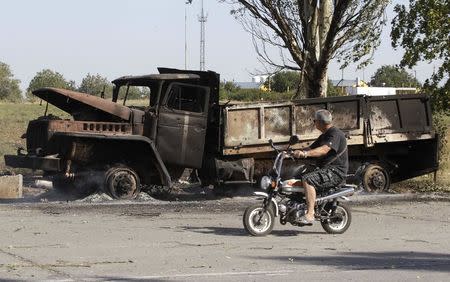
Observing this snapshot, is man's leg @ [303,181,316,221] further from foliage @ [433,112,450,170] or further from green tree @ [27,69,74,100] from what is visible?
green tree @ [27,69,74,100]

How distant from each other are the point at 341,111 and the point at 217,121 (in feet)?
9.21

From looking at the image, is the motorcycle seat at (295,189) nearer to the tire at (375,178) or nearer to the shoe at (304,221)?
the shoe at (304,221)

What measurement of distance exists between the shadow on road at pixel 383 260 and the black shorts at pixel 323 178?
1.35 metres

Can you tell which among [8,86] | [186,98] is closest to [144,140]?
[186,98]

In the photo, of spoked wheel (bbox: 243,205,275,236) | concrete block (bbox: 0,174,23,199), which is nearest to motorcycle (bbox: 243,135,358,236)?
spoked wheel (bbox: 243,205,275,236)

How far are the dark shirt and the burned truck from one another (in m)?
4.84

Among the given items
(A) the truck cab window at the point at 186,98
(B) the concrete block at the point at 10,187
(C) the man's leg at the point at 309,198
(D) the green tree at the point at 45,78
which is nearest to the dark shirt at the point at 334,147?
(C) the man's leg at the point at 309,198

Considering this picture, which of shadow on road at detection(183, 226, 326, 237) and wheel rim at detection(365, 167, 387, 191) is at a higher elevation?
wheel rim at detection(365, 167, 387, 191)

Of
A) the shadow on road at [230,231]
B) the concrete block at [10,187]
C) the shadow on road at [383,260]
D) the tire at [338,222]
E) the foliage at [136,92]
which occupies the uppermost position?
the foliage at [136,92]

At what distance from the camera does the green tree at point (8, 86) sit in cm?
9641

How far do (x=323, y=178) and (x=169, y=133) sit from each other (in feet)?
17.7

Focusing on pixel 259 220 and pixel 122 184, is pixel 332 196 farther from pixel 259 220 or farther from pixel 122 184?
pixel 122 184

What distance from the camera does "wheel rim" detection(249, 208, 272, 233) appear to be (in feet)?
33.2

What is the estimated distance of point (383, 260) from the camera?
339 inches
